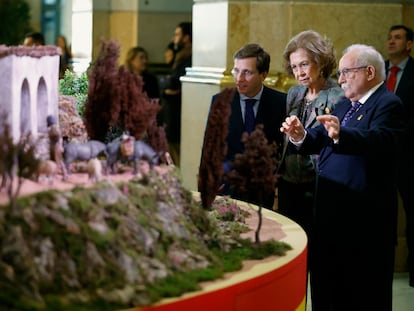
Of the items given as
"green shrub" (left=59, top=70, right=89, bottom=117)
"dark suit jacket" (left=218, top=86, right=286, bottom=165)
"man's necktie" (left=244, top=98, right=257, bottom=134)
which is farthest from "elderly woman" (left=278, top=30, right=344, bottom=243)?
"green shrub" (left=59, top=70, right=89, bottom=117)

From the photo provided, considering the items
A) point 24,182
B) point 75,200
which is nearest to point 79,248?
point 75,200

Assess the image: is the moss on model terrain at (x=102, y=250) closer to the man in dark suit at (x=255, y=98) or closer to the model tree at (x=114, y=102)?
the model tree at (x=114, y=102)

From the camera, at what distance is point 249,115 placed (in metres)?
5.75

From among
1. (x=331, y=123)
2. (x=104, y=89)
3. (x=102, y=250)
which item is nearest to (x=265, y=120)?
(x=331, y=123)

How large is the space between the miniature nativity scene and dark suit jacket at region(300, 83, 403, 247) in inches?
35.5

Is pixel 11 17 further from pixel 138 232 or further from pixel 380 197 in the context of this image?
pixel 138 232

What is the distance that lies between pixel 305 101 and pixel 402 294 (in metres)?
2.49

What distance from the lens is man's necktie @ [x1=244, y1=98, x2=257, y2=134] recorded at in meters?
5.71

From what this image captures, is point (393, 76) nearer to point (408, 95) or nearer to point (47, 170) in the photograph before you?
point (408, 95)

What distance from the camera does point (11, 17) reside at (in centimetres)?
2025

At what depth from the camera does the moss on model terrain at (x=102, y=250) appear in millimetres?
3014

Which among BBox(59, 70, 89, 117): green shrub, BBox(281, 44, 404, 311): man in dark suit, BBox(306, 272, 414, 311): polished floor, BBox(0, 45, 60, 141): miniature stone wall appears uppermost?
BBox(0, 45, 60, 141): miniature stone wall

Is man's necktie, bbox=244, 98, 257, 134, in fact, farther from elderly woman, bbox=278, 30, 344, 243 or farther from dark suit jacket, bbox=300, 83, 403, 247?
dark suit jacket, bbox=300, 83, 403, 247

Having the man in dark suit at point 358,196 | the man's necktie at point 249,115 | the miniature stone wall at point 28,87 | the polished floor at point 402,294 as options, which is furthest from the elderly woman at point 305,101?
the miniature stone wall at point 28,87
